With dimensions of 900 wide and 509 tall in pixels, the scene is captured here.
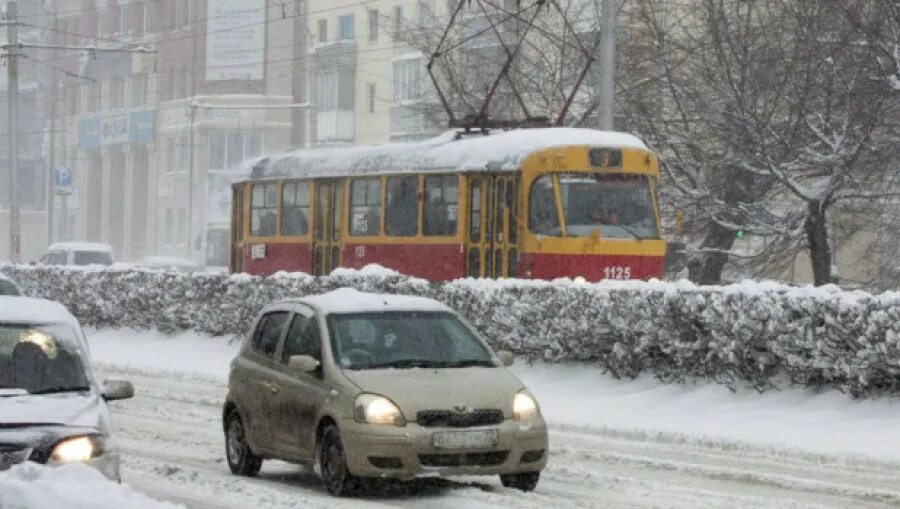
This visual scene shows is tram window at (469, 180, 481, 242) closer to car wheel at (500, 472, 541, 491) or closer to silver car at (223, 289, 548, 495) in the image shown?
silver car at (223, 289, 548, 495)

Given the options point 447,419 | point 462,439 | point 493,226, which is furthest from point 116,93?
point 462,439

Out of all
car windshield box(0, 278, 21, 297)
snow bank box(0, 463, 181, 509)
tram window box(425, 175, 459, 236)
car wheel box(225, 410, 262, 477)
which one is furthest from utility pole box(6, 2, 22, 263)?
snow bank box(0, 463, 181, 509)

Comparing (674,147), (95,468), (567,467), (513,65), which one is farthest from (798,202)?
(95,468)

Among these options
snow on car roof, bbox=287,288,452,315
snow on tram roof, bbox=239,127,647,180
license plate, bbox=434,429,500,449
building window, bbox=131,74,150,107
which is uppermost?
building window, bbox=131,74,150,107

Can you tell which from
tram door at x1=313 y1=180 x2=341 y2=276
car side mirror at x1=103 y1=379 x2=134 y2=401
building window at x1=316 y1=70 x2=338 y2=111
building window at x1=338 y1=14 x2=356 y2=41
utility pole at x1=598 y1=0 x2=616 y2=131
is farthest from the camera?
building window at x1=316 y1=70 x2=338 y2=111

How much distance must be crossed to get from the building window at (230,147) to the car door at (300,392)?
77843mm

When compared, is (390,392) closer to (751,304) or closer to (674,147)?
(751,304)

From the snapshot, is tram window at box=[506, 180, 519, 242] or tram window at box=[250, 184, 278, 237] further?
tram window at box=[250, 184, 278, 237]

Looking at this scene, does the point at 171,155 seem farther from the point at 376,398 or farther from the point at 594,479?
the point at 376,398

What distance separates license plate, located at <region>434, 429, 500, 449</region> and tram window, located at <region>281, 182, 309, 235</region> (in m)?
19.9

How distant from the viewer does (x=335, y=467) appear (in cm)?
1395

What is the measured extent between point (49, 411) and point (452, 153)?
60.6 feet

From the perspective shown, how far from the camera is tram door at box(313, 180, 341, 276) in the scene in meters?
32.4

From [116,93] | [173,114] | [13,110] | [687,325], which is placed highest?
[116,93]
